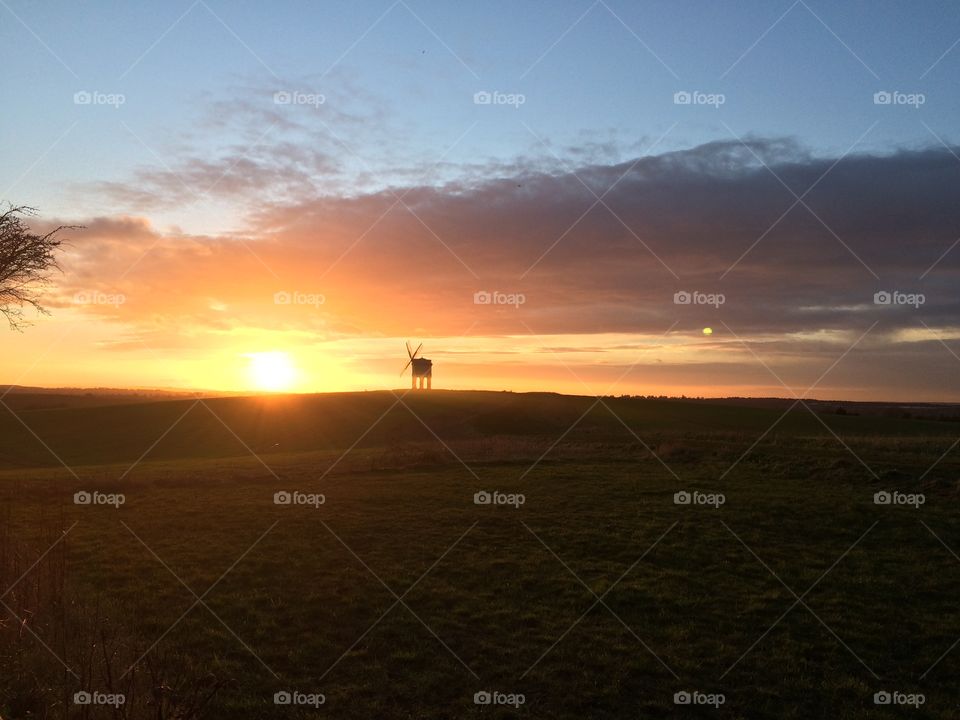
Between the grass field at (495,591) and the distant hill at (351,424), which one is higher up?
the distant hill at (351,424)

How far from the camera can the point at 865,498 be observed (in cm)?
2361

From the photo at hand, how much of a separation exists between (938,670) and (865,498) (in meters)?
13.6

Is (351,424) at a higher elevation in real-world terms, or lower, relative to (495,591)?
higher

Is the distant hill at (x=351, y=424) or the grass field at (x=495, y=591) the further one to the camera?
the distant hill at (x=351, y=424)

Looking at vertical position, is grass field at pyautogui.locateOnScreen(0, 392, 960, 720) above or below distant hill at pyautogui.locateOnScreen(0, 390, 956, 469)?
below

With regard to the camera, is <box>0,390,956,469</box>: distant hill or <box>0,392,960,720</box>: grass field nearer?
<box>0,392,960,720</box>: grass field

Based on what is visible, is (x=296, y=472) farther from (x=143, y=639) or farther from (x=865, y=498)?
(x=865, y=498)

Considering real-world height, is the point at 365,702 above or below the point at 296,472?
below

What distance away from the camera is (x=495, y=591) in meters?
14.7

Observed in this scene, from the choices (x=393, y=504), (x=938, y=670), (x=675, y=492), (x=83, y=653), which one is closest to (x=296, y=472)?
(x=393, y=504)

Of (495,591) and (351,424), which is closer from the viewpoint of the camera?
(495,591)

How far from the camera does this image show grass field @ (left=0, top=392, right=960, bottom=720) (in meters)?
10.1

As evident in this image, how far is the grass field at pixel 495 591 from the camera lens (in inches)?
399

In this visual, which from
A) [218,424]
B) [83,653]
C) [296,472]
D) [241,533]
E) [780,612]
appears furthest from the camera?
[218,424]
